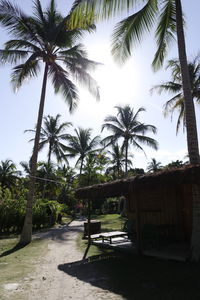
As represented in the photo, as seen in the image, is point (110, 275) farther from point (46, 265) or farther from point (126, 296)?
point (46, 265)

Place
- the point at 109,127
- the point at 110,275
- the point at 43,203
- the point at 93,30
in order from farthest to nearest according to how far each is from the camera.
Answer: the point at 109,127 → the point at 43,203 → the point at 93,30 → the point at 110,275

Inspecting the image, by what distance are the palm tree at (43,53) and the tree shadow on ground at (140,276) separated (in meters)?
5.73

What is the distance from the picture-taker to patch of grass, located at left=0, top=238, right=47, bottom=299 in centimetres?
600

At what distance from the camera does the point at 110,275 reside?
589 centimetres

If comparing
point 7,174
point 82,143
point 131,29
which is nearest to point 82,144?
point 82,143

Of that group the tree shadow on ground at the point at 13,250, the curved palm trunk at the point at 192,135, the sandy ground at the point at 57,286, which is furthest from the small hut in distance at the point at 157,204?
the tree shadow on ground at the point at 13,250

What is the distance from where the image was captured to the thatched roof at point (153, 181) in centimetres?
572

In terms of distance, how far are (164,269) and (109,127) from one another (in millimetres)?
18815

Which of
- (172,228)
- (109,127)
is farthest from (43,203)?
(172,228)

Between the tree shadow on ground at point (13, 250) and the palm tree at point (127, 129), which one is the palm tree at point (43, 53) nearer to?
the tree shadow on ground at point (13, 250)

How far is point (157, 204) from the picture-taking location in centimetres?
965

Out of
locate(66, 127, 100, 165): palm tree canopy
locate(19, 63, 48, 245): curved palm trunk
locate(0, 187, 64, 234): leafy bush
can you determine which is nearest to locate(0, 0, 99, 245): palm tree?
locate(19, 63, 48, 245): curved palm trunk

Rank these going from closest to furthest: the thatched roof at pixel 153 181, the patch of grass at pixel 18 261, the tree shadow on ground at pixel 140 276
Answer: the tree shadow on ground at pixel 140 276 → the thatched roof at pixel 153 181 → the patch of grass at pixel 18 261

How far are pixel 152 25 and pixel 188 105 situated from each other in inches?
117
